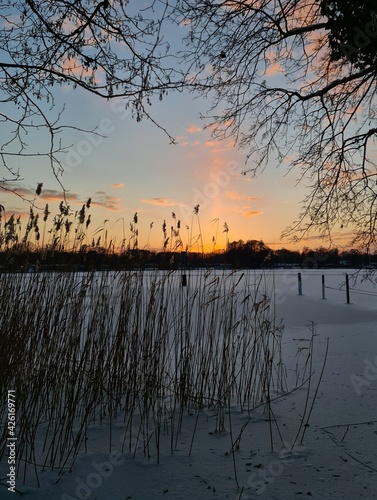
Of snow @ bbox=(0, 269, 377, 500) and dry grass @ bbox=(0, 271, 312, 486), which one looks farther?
dry grass @ bbox=(0, 271, 312, 486)

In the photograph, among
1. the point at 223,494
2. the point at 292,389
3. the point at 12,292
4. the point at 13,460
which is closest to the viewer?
the point at 223,494

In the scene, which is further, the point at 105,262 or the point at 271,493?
the point at 105,262

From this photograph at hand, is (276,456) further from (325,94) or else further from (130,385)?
(325,94)

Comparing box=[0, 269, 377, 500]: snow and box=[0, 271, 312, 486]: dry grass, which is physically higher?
box=[0, 271, 312, 486]: dry grass

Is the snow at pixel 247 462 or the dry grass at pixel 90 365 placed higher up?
the dry grass at pixel 90 365

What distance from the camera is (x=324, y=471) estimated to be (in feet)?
6.11

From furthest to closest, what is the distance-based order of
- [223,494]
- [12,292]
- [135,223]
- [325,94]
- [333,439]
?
[325,94] → [135,223] → [12,292] → [333,439] → [223,494]

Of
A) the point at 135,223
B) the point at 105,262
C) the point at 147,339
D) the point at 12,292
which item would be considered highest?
the point at 135,223

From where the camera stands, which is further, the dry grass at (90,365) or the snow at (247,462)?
the dry grass at (90,365)

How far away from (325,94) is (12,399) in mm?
5555

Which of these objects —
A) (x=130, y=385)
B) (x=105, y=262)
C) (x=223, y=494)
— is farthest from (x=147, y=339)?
(x=223, y=494)

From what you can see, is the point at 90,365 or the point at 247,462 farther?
the point at 90,365

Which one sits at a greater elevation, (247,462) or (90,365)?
(90,365)

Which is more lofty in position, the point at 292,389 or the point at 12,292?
the point at 12,292
